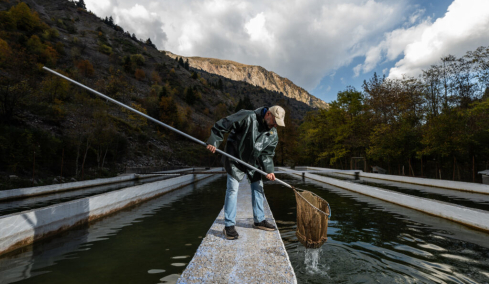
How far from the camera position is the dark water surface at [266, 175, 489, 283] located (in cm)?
281

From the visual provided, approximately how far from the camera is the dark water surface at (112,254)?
9.41ft

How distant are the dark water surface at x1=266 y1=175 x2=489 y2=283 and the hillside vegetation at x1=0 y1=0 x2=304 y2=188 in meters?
14.2

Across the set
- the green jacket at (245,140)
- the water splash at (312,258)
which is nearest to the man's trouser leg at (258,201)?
the green jacket at (245,140)

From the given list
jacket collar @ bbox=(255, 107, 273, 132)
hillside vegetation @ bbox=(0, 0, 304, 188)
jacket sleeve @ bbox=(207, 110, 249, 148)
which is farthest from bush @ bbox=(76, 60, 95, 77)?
jacket collar @ bbox=(255, 107, 273, 132)

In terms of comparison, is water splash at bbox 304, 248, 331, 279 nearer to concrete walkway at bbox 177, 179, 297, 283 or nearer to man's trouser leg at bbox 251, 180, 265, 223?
concrete walkway at bbox 177, 179, 297, 283

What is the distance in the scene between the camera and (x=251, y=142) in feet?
12.2

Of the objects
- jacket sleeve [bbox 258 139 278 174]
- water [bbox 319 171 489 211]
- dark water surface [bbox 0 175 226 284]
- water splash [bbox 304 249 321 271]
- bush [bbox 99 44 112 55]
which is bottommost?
dark water surface [bbox 0 175 226 284]

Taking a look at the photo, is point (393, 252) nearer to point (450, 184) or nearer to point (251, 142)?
point (251, 142)

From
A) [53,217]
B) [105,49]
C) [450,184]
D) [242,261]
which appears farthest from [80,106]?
[105,49]

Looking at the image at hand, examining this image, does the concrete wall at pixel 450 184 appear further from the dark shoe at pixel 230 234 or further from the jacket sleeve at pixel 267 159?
the dark shoe at pixel 230 234

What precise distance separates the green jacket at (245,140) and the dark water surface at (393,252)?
4.68 feet

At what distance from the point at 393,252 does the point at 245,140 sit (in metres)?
2.85

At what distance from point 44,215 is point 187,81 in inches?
4266

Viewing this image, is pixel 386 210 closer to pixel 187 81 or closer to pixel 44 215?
pixel 44 215
